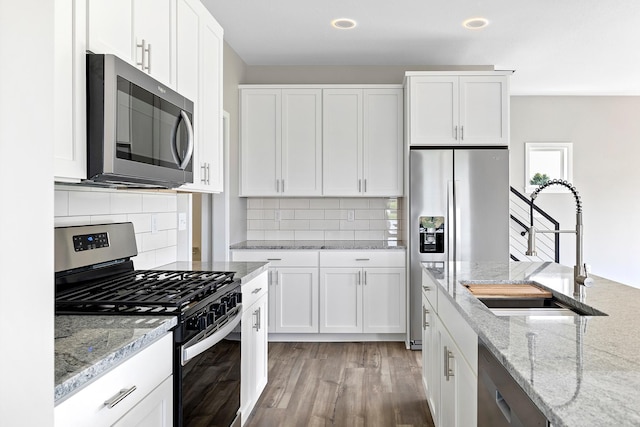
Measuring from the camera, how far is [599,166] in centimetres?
631

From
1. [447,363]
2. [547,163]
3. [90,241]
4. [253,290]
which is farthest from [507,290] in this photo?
[547,163]

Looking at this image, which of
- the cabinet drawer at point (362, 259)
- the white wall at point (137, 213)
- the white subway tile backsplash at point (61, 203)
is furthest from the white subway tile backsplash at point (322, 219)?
the white subway tile backsplash at point (61, 203)

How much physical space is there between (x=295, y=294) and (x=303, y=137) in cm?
147

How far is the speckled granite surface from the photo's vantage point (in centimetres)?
103

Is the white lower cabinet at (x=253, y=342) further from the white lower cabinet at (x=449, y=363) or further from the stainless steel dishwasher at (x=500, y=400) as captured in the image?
the stainless steel dishwasher at (x=500, y=400)

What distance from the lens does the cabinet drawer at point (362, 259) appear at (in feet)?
14.0

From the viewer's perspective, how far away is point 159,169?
1857 millimetres

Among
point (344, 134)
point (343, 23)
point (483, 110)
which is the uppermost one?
point (343, 23)

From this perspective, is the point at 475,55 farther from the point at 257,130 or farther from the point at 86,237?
the point at 86,237

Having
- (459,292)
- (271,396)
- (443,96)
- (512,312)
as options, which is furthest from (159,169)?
(443,96)

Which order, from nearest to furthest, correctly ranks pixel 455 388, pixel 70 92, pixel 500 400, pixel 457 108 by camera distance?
pixel 500 400
pixel 70 92
pixel 455 388
pixel 457 108

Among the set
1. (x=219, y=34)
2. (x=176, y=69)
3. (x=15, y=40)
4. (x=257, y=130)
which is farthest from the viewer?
(x=257, y=130)

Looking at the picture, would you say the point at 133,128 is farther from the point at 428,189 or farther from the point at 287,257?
the point at 428,189

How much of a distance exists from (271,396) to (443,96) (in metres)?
2.86
